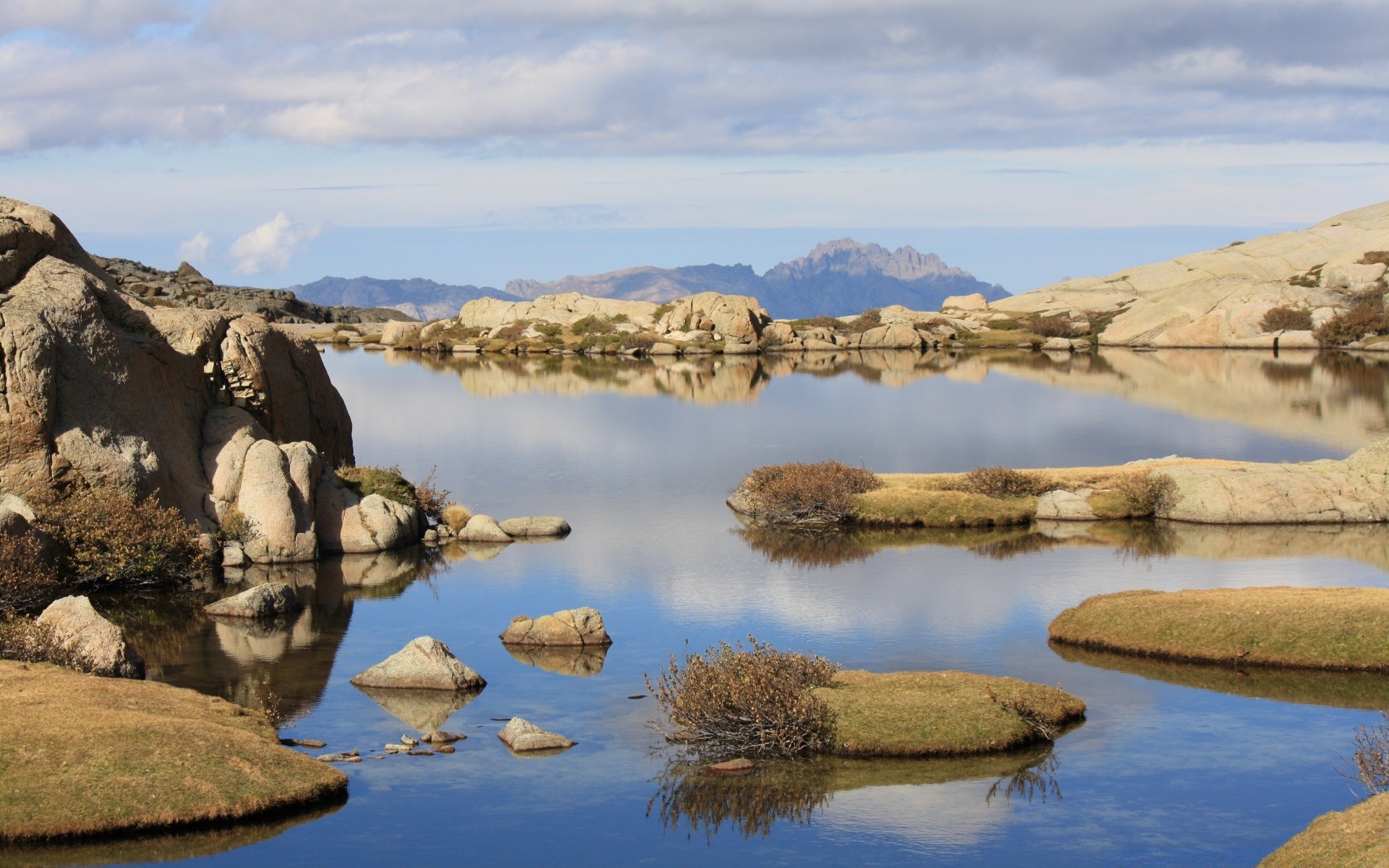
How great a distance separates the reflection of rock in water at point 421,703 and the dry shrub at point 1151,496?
2830cm

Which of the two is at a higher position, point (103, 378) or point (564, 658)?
point (103, 378)

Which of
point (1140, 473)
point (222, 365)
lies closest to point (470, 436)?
point (222, 365)

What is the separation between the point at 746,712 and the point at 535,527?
23.7 meters

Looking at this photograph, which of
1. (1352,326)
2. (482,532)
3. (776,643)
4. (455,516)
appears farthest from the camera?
(1352,326)

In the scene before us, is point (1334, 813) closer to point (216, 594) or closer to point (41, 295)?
point (216, 594)

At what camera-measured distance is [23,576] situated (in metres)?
32.3

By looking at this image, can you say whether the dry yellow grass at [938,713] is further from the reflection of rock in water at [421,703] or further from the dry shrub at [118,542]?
the dry shrub at [118,542]

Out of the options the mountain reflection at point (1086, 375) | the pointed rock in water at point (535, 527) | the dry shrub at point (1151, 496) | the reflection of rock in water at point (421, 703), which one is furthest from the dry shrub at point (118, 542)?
the mountain reflection at point (1086, 375)

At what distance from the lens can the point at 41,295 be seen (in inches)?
1512

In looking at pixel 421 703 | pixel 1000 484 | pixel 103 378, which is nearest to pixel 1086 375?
pixel 1000 484

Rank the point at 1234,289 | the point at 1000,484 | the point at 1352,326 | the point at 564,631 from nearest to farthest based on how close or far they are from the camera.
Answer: the point at 564,631 → the point at 1000,484 → the point at 1352,326 → the point at 1234,289

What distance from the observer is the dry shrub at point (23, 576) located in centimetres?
3184

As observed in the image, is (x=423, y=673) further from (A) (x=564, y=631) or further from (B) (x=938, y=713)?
(B) (x=938, y=713)

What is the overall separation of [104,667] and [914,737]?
1530 cm
